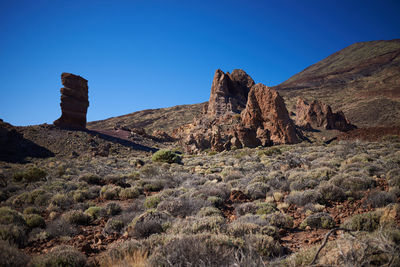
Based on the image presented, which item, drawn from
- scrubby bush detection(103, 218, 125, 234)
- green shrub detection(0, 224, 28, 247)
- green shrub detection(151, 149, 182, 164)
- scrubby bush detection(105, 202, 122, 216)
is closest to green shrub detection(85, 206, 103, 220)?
scrubby bush detection(105, 202, 122, 216)

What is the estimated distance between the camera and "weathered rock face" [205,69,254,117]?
40312 mm

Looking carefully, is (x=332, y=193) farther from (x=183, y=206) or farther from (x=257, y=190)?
(x=183, y=206)

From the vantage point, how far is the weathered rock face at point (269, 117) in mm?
22875

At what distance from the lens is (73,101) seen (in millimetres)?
32406

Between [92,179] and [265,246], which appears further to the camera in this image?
[92,179]

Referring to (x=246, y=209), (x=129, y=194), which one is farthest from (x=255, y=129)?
(x=246, y=209)

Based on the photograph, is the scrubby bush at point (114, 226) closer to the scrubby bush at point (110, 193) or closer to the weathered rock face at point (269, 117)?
the scrubby bush at point (110, 193)

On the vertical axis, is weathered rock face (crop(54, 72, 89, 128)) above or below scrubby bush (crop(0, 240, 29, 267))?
above

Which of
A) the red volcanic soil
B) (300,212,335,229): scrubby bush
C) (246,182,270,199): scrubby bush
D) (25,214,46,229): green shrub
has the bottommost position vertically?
(300,212,335,229): scrubby bush

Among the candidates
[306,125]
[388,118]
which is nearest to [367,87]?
[388,118]

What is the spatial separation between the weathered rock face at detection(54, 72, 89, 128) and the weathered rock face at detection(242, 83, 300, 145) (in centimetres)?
2622

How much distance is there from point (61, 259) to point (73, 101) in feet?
115

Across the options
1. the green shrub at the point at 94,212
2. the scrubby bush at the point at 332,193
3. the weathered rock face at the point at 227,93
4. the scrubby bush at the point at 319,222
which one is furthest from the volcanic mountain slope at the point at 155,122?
the scrubby bush at the point at 319,222

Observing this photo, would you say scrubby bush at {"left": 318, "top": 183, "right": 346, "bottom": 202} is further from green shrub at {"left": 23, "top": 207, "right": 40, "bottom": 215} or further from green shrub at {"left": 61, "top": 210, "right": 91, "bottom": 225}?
green shrub at {"left": 23, "top": 207, "right": 40, "bottom": 215}
